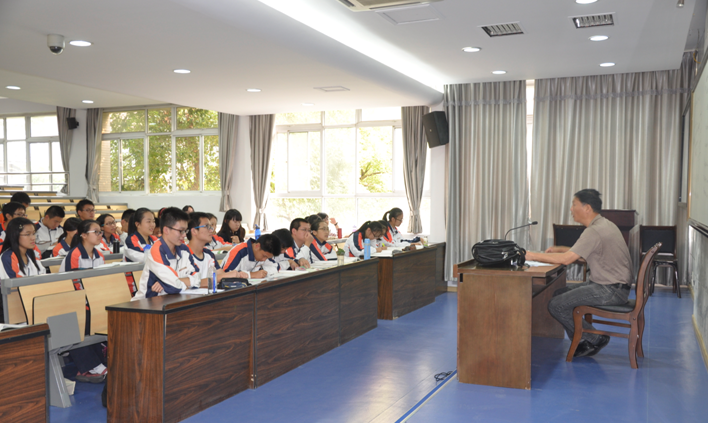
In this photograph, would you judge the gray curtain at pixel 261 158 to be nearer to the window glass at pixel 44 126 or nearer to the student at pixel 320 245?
the student at pixel 320 245

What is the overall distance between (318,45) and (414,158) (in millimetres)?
4454

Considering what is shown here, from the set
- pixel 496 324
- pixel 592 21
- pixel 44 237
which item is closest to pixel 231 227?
pixel 44 237

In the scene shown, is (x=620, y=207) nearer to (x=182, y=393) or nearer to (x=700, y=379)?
(x=700, y=379)

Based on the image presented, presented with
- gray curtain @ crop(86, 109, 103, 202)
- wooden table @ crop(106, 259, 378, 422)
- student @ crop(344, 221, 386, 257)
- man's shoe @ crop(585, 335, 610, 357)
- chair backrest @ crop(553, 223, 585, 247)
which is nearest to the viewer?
wooden table @ crop(106, 259, 378, 422)

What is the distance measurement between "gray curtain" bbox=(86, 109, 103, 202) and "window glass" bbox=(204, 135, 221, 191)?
9.05ft

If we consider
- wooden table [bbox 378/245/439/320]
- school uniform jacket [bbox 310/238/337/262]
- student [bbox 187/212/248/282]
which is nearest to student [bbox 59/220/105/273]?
student [bbox 187/212/248/282]

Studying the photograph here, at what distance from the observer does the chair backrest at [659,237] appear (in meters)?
7.60

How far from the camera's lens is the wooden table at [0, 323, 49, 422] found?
2617 millimetres

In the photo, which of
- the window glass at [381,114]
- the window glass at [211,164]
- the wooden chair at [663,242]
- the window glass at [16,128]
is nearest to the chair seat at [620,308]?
the wooden chair at [663,242]

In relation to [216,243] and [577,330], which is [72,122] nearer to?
[216,243]

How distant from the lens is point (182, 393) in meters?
3.35

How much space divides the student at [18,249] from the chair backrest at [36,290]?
493 mm

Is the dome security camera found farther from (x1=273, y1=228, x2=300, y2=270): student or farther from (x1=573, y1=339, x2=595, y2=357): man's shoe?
(x1=573, y1=339, x2=595, y2=357): man's shoe

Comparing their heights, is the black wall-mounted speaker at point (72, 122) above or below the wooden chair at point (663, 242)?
above
